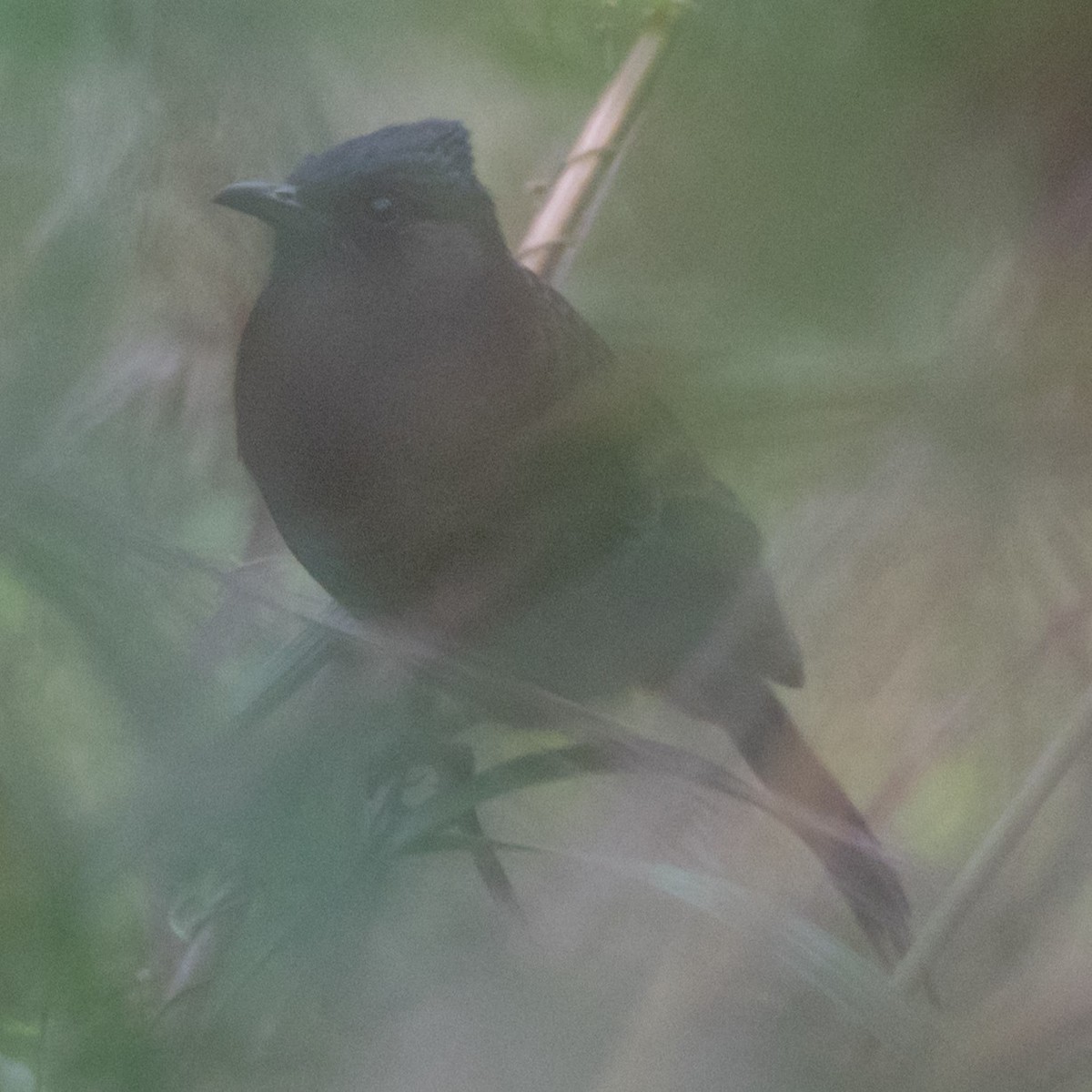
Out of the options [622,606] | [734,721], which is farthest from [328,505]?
[734,721]

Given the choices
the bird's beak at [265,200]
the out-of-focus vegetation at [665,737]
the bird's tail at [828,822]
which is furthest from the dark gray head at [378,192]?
the bird's tail at [828,822]

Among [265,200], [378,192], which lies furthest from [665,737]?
[378,192]

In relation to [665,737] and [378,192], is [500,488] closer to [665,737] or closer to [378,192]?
[665,737]

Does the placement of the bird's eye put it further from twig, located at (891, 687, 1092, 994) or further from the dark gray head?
twig, located at (891, 687, 1092, 994)

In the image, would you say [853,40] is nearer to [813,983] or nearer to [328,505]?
[813,983]

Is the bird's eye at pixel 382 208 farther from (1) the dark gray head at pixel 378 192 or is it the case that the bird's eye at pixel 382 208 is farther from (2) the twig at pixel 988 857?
(2) the twig at pixel 988 857

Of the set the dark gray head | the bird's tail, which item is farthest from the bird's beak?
the bird's tail
